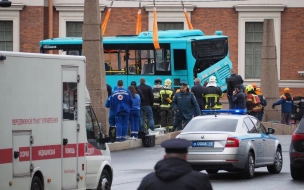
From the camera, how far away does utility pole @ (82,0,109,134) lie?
2712 cm

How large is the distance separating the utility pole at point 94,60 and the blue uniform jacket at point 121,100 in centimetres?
159

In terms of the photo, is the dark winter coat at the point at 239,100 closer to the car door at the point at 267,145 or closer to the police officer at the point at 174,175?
the car door at the point at 267,145

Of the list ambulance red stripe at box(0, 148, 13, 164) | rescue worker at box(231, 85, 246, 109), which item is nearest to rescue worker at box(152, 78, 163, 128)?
rescue worker at box(231, 85, 246, 109)

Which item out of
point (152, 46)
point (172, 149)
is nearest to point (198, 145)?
point (172, 149)

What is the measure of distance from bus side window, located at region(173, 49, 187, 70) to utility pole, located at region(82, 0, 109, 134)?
10.1 meters

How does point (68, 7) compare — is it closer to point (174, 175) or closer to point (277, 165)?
point (277, 165)

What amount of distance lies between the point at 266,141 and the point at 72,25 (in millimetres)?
27333

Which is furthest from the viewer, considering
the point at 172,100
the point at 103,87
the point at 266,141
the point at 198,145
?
the point at 172,100

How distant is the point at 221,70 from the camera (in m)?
38.6

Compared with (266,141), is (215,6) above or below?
above

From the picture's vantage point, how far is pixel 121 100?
25.4 metres

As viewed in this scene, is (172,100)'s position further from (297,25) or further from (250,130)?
(297,25)

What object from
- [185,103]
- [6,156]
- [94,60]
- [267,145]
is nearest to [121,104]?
[94,60]

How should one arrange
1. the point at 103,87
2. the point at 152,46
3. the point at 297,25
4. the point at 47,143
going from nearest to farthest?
the point at 47,143, the point at 103,87, the point at 152,46, the point at 297,25
